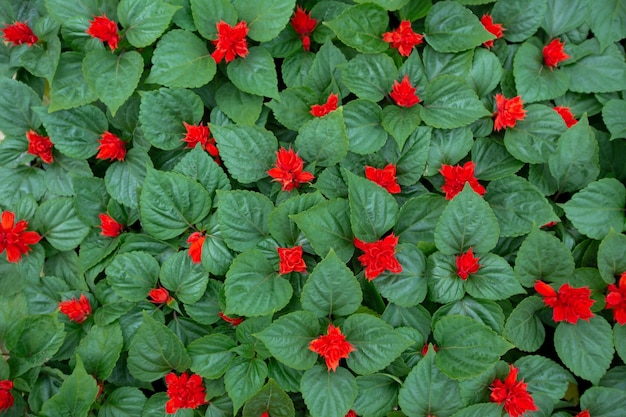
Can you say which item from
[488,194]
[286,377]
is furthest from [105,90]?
[488,194]

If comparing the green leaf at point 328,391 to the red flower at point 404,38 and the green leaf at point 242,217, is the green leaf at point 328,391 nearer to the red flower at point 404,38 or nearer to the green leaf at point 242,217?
the green leaf at point 242,217

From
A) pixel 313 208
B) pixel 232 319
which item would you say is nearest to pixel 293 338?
pixel 232 319

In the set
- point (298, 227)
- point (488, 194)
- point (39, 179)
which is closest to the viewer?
point (298, 227)

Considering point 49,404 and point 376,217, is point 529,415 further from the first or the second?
point 49,404

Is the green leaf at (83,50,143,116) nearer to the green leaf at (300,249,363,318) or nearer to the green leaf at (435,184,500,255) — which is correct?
the green leaf at (300,249,363,318)

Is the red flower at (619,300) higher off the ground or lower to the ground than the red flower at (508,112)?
lower

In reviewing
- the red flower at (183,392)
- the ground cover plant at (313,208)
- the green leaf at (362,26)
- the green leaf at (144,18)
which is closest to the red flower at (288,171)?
the ground cover plant at (313,208)

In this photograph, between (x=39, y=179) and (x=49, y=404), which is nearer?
(x=49, y=404)

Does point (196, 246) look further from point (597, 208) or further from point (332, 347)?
point (597, 208)
